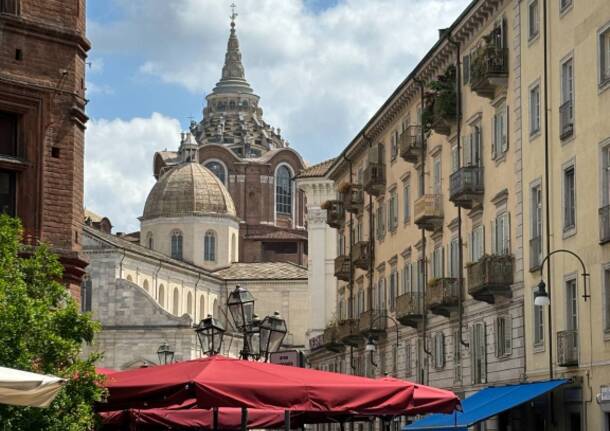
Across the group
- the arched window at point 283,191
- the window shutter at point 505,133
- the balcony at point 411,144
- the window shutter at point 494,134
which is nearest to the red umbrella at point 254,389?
the window shutter at point 505,133

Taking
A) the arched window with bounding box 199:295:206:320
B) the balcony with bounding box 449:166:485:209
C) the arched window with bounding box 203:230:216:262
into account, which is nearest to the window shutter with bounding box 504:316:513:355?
the balcony with bounding box 449:166:485:209

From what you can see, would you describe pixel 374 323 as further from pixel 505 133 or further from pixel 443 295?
pixel 505 133

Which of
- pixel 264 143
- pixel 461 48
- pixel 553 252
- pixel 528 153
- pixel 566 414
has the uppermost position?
pixel 264 143

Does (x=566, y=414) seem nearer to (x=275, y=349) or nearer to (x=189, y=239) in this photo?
(x=275, y=349)

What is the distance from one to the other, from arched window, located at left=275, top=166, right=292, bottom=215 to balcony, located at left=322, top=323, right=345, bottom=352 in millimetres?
82620

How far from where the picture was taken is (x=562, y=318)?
132 feet

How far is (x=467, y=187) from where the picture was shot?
4844cm

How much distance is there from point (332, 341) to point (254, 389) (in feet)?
183

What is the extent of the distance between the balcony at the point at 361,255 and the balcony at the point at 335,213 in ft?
18.0

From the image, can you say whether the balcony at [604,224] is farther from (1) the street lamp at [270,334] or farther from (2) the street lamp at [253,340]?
(1) the street lamp at [270,334]

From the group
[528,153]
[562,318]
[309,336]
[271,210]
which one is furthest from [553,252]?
[271,210]

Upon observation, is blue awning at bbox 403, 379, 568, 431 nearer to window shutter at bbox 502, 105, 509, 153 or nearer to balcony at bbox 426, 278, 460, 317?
balcony at bbox 426, 278, 460, 317

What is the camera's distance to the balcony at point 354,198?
230ft

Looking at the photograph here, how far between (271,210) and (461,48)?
108809 millimetres
